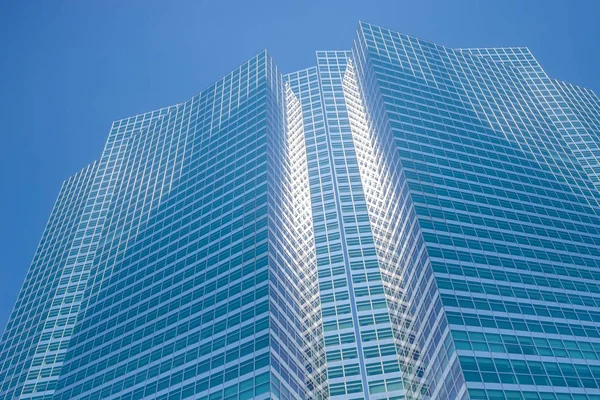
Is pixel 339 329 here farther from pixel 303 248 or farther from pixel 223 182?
pixel 223 182

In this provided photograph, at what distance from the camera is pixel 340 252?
357 ft

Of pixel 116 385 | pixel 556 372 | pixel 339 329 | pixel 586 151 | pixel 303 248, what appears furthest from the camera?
pixel 586 151

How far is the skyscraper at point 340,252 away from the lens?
257ft

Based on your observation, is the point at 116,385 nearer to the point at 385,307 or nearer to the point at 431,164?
the point at 385,307

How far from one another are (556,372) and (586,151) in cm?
8333

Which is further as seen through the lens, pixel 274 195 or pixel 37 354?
pixel 37 354

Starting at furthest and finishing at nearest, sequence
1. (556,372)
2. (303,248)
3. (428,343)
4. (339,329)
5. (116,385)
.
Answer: (303,248) < (339,329) < (116,385) < (428,343) < (556,372)

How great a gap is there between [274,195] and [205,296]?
72.5ft

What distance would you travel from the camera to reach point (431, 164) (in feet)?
339

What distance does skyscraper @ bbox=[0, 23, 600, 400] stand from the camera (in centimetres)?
7825

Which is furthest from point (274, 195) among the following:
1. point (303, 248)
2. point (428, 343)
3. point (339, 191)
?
point (428, 343)

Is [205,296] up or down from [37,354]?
down

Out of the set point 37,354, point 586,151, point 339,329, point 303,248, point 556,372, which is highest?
point 586,151

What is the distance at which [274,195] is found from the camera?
106 metres
